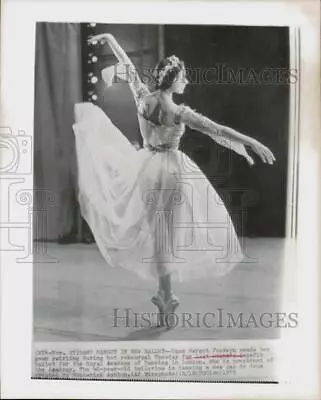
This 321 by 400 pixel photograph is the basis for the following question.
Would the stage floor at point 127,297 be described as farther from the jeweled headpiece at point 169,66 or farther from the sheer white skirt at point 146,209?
the jeweled headpiece at point 169,66

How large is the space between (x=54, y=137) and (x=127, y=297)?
0.23m

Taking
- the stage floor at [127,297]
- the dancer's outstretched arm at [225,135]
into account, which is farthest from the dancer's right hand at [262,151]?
the stage floor at [127,297]

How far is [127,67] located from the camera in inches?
23.4

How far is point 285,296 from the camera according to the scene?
594mm

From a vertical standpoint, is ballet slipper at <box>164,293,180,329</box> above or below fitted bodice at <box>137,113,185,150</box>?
below

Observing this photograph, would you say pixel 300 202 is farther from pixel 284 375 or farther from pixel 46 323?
pixel 46 323

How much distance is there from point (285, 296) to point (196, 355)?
0.46 ft

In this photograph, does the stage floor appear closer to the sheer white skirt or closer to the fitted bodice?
the sheer white skirt

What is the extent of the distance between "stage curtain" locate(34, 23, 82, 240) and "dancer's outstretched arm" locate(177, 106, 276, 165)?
5.7 inches

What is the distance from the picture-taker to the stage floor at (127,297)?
582 millimetres

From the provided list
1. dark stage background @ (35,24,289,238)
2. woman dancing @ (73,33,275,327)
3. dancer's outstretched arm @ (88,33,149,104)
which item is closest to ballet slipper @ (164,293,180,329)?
woman dancing @ (73,33,275,327)

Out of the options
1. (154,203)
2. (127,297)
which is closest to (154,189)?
(154,203)

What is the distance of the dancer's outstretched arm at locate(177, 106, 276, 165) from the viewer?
0.59 m

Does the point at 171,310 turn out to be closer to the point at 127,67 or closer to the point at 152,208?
the point at 152,208
